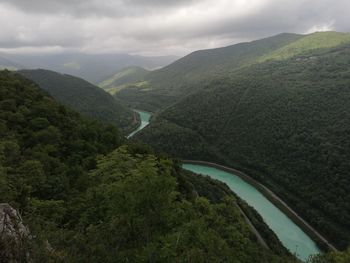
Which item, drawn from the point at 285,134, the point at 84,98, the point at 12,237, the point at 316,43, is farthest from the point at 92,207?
the point at 316,43

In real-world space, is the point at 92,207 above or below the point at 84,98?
above

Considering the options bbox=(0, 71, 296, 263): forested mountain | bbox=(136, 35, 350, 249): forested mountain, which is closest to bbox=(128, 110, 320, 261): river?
bbox=(136, 35, 350, 249): forested mountain

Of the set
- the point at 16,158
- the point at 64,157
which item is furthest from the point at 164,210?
the point at 64,157

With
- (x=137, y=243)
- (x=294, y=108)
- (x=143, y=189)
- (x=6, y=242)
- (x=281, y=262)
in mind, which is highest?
(x=6, y=242)

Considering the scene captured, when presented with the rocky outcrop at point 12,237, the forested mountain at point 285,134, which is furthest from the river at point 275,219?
the rocky outcrop at point 12,237

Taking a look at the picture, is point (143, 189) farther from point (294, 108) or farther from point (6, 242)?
point (294, 108)

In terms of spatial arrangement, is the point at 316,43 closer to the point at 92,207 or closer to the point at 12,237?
the point at 92,207

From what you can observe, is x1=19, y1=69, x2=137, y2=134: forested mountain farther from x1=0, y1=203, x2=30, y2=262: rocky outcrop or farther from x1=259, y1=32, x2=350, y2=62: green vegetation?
x1=259, y1=32, x2=350, y2=62: green vegetation
